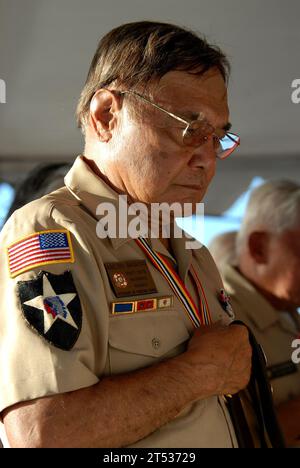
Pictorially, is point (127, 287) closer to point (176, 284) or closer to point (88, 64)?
point (176, 284)

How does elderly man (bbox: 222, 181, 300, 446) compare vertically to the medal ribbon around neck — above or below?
below

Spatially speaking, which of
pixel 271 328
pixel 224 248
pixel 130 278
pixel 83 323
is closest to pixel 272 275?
pixel 271 328

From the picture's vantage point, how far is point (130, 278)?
5.66 feet

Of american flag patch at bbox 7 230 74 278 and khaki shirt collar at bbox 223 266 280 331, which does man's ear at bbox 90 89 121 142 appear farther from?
khaki shirt collar at bbox 223 266 280 331

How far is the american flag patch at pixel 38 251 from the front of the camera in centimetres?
159

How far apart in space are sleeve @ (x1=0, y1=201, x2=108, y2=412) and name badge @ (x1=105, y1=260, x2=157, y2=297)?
0.05 metres

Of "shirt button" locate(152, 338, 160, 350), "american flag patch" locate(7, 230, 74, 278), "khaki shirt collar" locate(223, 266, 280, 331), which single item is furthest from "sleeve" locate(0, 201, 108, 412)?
"khaki shirt collar" locate(223, 266, 280, 331)

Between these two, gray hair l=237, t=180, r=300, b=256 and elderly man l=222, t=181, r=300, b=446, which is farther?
gray hair l=237, t=180, r=300, b=256

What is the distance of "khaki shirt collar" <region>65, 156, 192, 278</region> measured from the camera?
5.98ft

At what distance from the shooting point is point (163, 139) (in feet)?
6.21

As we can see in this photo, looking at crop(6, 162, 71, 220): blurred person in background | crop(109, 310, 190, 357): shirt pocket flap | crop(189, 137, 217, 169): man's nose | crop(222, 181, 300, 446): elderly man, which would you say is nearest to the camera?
crop(109, 310, 190, 357): shirt pocket flap

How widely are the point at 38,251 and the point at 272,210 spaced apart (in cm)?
206

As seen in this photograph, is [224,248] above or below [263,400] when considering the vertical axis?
below
